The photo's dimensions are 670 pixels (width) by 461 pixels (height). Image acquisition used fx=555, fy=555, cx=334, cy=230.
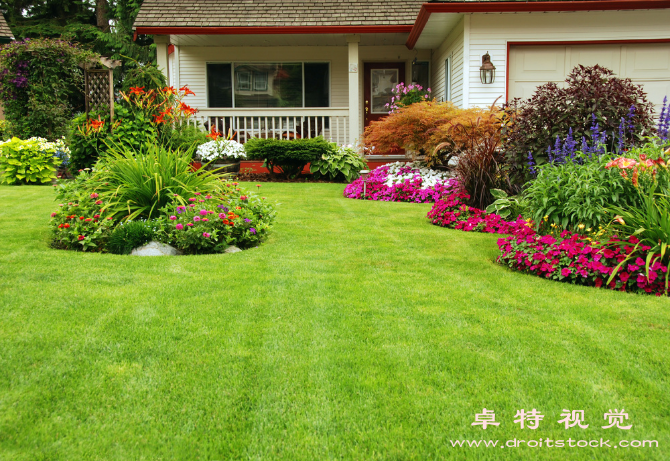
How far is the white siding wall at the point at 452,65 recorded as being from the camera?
1133 centimetres

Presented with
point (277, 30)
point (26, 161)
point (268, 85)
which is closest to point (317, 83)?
point (268, 85)

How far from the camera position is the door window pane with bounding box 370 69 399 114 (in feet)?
48.4

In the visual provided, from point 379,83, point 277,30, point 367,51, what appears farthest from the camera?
point 379,83

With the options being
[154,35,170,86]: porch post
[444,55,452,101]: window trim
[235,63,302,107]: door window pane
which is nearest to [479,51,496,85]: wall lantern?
[444,55,452,101]: window trim

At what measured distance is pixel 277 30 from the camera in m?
12.7

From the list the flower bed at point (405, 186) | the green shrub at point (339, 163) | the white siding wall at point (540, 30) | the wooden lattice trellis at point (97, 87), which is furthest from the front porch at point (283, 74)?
the flower bed at point (405, 186)

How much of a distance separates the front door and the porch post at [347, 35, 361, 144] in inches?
68.3

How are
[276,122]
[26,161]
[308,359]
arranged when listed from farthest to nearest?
[276,122] → [26,161] → [308,359]

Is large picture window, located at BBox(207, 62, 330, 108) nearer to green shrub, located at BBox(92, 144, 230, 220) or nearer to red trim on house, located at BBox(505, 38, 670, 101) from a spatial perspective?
red trim on house, located at BBox(505, 38, 670, 101)

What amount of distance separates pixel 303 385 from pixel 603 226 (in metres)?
3.05

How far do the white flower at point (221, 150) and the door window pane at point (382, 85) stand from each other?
4.69 metres

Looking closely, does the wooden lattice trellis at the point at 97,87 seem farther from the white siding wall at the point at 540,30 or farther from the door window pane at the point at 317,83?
the white siding wall at the point at 540,30

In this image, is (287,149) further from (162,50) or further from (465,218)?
(465,218)

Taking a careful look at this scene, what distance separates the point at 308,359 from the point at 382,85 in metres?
12.9
